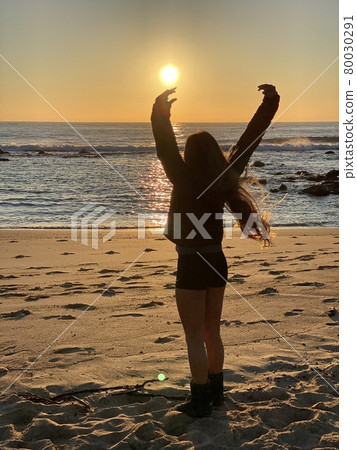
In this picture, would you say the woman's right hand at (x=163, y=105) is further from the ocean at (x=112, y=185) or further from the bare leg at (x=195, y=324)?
the bare leg at (x=195, y=324)

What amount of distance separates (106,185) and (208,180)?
19267 millimetres

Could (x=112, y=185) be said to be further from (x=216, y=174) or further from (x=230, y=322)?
(x=216, y=174)

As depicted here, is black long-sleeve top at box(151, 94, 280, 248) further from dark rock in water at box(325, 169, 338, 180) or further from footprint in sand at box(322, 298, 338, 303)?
dark rock in water at box(325, 169, 338, 180)

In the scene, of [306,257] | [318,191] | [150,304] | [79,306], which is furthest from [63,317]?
[318,191]

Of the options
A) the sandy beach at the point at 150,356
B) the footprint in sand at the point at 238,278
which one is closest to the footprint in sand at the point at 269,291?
the sandy beach at the point at 150,356

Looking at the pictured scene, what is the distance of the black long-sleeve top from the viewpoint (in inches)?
137

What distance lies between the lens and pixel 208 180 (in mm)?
3555

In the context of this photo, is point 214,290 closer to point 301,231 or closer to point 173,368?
point 173,368

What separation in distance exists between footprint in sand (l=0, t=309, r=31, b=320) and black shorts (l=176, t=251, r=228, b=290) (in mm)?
2842

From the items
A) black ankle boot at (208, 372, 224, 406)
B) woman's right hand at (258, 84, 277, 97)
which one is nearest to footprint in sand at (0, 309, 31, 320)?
black ankle boot at (208, 372, 224, 406)
